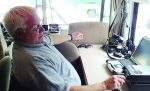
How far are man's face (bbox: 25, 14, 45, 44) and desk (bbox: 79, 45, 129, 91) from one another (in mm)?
510

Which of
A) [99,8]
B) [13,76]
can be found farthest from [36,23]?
[99,8]

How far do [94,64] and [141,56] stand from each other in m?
0.41

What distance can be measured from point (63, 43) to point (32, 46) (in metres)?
1.01

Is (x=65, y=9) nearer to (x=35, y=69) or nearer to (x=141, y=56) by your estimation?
(x=141, y=56)

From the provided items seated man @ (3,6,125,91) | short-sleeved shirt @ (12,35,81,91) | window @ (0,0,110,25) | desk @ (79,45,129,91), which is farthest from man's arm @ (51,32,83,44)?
window @ (0,0,110,25)

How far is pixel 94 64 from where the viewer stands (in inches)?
86.1

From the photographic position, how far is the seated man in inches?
58.8

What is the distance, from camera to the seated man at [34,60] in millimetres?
1493

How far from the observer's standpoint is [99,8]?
12.9 feet

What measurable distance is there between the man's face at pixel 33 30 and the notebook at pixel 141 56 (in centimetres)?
77

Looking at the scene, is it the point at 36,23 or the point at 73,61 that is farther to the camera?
the point at 73,61

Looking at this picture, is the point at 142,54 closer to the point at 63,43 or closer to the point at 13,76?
the point at 63,43

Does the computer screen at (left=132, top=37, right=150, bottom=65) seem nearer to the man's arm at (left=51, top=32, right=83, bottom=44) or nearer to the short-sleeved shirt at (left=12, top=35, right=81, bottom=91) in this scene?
the man's arm at (left=51, top=32, right=83, bottom=44)

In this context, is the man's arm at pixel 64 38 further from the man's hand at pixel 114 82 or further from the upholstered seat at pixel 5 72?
the man's hand at pixel 114 82
